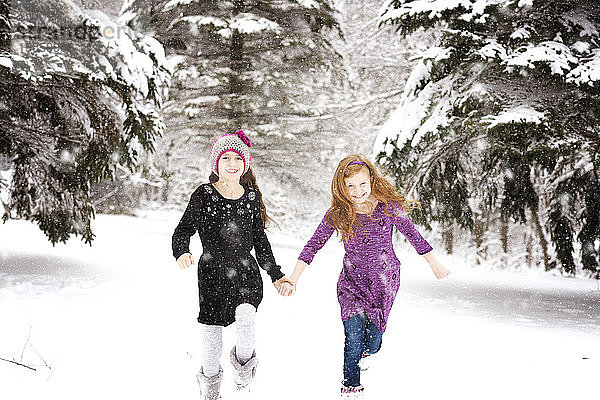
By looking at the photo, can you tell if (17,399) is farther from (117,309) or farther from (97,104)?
(97,104)

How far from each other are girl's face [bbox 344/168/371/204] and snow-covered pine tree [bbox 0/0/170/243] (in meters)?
4.57

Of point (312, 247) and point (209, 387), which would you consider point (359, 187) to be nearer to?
point (312, 247)

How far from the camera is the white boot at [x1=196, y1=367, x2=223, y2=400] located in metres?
3.76

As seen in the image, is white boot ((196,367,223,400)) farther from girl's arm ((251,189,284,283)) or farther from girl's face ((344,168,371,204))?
girl's face ((344,168,371,204))

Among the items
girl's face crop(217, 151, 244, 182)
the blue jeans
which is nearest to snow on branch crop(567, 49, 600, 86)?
the blue jeans

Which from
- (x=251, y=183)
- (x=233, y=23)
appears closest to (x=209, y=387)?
(x=251, y=183)

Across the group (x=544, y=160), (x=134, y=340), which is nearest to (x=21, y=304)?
(x=134, y=340)

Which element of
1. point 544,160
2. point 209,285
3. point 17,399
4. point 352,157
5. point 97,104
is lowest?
point 17,399

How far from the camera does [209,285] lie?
3830mm

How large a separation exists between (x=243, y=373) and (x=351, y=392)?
718 millimetres

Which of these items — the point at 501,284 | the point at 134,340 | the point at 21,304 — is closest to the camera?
the point at 134,340

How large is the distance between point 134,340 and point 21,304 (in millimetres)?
1790

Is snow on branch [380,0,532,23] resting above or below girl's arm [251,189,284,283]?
above

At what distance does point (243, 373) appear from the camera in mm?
3893
